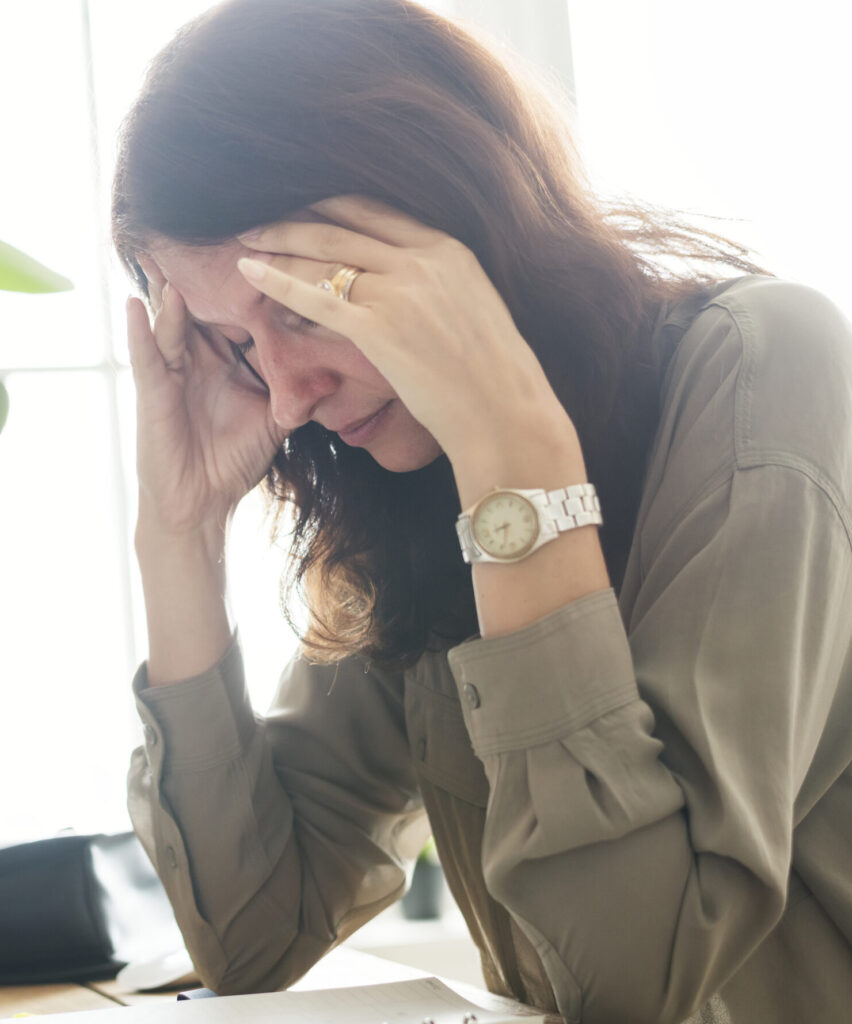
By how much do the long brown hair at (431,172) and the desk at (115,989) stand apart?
0.49m

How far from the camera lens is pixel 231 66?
0.90 m

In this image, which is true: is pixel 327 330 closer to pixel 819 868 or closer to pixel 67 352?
pixel 819 868

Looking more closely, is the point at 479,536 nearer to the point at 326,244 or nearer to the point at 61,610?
the point at 326,244

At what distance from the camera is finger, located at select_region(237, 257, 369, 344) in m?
0.83

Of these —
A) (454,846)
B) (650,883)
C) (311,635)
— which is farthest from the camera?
(311,635)

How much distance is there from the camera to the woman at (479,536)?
2.30 ft

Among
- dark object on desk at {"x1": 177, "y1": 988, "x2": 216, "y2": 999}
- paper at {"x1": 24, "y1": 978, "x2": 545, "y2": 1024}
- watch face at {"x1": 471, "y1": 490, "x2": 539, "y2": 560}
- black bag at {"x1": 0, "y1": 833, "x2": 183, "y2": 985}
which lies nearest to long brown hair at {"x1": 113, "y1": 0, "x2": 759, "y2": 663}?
watch face at {"x1": 471, "y1": 490, "x2": 539, "y2": 560}

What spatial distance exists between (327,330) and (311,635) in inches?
16.3

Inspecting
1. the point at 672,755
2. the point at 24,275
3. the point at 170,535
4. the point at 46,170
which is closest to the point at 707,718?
the point at 672,755

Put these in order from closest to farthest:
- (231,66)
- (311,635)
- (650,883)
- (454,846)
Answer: (650,883) → (231,66) → (454,846) → (311,635)

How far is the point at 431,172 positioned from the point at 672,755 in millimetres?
508

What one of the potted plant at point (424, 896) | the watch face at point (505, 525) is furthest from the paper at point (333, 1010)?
the potted plant at point (424, 896)

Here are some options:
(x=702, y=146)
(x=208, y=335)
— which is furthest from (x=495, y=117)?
(x=702, y=146)

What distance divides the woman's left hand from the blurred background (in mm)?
1021
